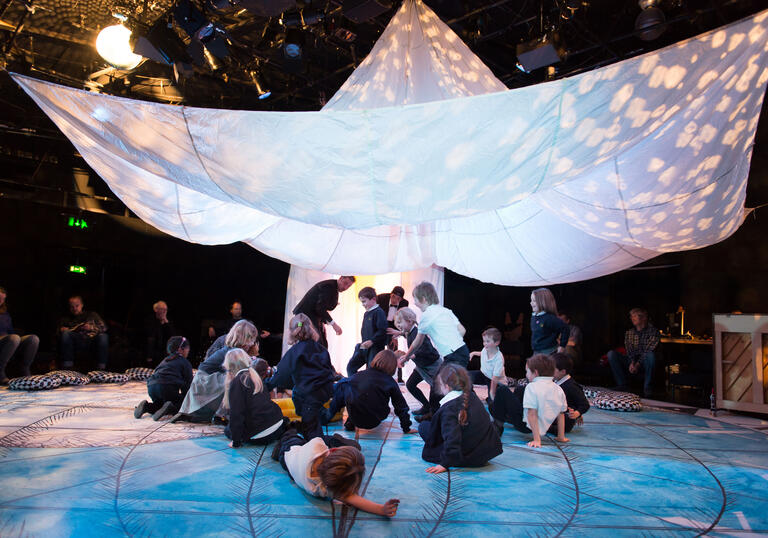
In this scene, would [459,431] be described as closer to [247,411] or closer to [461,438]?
[461,438]

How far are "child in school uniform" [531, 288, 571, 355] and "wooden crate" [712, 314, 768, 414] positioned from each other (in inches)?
69.3

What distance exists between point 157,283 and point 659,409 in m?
7.52

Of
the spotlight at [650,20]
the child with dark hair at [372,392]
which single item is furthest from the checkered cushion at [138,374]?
the spotlight at [650,20]

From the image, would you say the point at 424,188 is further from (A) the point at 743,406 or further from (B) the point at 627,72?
(A) the point at 743,406

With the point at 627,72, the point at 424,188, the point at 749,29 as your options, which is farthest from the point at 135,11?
the point at 749,29

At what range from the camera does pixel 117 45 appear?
4750 mm

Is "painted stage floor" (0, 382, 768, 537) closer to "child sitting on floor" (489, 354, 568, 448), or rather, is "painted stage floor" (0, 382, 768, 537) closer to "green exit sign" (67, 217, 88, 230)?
"child sitting on floor" (489, 354, 568, 448)

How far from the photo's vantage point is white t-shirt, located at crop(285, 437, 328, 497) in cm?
259

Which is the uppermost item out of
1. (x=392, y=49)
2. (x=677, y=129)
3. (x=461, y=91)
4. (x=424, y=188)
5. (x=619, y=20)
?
(x=619, y=20)

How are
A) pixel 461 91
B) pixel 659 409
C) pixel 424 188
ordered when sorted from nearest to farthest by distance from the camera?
pixel 424 188 → pixel 461 91 → pixel 659 409

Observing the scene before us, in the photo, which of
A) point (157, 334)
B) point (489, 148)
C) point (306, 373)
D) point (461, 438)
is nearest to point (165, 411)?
point (306, 373)

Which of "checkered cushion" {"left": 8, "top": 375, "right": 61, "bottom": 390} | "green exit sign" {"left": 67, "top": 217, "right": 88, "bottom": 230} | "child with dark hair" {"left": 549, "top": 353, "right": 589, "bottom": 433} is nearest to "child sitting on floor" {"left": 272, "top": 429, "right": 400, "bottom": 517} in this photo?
"child with dark hair" {"left": 549, "top": 353, "right": 589, "bottom": 433}

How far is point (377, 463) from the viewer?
3260 millimetres

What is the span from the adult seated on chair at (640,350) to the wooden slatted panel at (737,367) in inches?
46.4
